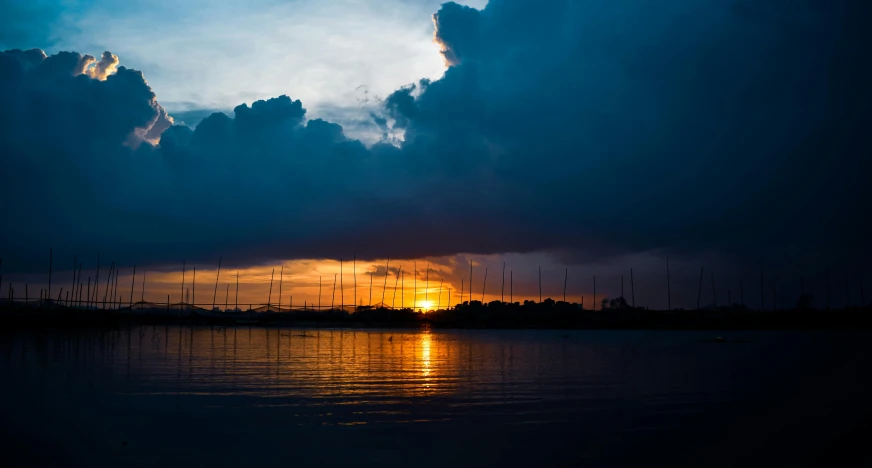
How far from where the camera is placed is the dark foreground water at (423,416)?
16297mm

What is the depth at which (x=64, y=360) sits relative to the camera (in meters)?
40.9

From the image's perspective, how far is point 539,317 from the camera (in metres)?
163

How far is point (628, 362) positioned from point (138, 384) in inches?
1356

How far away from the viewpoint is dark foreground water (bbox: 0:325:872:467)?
16297mm

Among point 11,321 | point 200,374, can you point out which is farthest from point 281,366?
point 11,321

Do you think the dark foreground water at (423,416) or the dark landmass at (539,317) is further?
the dark landmass at (539,317)

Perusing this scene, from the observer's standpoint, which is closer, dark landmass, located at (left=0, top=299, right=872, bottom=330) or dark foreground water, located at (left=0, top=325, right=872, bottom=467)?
dark foreground water, located at (left=0, top=325, right=872, bottom=467)

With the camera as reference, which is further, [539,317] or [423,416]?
[539,317]

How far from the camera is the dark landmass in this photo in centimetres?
13000

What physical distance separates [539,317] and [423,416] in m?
144

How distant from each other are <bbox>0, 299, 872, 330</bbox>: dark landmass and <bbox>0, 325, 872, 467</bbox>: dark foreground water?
90.0 m

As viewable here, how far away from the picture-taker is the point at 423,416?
2170 cm

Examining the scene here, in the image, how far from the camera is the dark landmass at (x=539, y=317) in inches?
5118

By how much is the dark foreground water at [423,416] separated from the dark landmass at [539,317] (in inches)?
→ 3543
